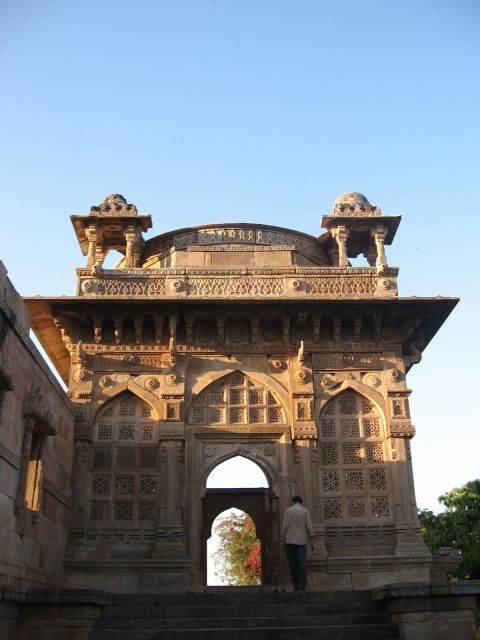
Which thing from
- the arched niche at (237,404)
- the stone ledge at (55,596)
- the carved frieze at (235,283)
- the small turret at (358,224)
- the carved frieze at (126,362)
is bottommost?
the stone ledge at (55,596)

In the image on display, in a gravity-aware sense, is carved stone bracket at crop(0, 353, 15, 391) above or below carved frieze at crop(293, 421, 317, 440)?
below

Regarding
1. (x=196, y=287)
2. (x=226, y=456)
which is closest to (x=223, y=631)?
(x=226, y=456)

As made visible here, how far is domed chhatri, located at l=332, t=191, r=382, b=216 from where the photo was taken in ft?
48.7

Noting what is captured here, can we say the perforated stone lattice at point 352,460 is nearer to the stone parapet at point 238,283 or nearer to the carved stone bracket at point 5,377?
the stone parapet at point 238,283

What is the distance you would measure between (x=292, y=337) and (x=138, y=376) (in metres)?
3.07

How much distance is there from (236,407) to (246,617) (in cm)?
480

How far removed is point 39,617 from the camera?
839cm

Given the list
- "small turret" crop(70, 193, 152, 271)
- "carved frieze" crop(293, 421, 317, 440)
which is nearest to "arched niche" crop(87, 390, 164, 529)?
"carved frieze" crop(293, 421, 317, 440)

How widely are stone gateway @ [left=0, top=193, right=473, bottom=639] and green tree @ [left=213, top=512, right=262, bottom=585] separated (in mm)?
23835

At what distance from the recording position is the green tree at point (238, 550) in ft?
119

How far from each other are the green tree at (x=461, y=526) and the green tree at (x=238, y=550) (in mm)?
11349

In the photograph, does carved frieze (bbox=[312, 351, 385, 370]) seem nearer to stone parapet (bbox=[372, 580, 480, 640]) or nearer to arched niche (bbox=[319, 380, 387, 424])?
arched niche (bbox=[319, 380, 387, 424])

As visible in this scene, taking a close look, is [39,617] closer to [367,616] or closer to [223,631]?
[223,631]

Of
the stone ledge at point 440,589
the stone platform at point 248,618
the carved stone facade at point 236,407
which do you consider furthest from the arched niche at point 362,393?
the stone ledge at point 440,589
